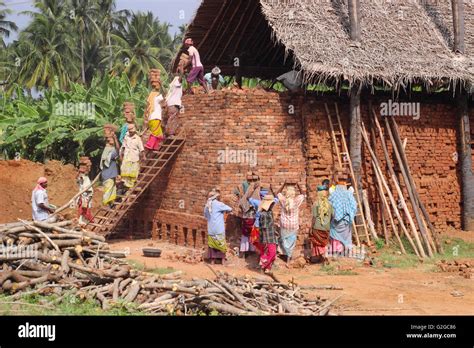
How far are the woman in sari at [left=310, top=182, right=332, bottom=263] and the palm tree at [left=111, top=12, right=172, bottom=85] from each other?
1086 inches

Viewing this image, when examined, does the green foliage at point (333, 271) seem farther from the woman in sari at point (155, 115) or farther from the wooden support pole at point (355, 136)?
the woman in sari at point (155, 115)

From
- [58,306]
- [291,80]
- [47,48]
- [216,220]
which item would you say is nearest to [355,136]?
[291,80]

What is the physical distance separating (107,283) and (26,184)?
9300 millimetres

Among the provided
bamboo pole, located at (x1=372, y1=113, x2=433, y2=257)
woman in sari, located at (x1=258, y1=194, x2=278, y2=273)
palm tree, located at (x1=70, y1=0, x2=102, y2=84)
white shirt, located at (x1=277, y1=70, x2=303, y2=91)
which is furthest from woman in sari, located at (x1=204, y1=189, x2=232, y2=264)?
palm tree, located at (x1=70, y1=0, x2=102, y2=84)

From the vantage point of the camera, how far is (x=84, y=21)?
4159 centimetres

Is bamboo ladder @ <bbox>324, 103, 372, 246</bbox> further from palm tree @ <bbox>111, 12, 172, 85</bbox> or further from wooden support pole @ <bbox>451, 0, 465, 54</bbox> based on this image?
palm tree @ <bbox>111, 12, 172, 85</bbox>

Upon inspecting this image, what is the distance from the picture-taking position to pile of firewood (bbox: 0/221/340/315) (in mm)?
7664

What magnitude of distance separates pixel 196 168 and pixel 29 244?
4.23 meters

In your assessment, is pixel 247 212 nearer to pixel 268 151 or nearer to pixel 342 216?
pixel 268 151

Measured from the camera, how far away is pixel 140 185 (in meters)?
13.2

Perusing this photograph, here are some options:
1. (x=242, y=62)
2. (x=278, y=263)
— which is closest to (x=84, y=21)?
(x=242, y=62)

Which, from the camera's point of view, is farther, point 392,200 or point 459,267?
point 392,200

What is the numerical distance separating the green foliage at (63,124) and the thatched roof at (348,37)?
163 inches

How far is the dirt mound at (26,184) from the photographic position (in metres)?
16.6
